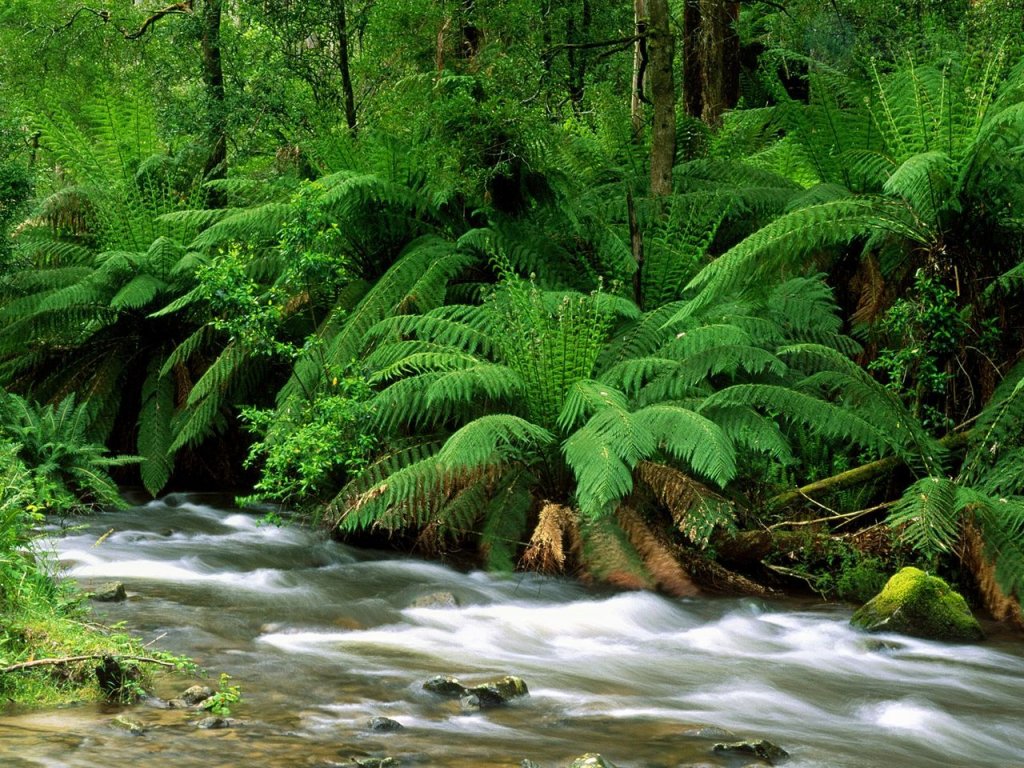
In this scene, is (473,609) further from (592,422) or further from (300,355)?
(300,355)

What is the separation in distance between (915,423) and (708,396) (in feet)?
3.57

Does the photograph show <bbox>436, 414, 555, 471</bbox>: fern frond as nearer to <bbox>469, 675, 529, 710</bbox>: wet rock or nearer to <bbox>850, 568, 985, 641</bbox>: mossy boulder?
<bbox>469, 675, 529, 710</bbox>: wet rock

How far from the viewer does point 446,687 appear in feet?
13.3

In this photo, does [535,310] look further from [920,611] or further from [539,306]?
[920,611]

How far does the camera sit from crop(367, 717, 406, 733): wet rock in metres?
3.57

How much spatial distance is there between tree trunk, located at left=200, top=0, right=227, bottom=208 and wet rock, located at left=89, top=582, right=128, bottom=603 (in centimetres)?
586

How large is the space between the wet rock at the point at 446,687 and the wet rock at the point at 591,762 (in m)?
0.86

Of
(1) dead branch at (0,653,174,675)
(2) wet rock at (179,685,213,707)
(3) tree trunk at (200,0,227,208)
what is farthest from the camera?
(3) tree trunk at (200,0,227,208)

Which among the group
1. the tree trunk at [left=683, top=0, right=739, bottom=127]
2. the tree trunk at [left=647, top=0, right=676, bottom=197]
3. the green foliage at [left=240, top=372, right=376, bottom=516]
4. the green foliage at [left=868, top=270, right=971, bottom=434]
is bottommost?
the green foliage at [left=240, top=372, right=376, bottom=516]

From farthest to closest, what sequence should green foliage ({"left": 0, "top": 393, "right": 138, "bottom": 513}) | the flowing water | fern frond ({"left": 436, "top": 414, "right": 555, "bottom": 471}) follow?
1. green foliage ({"left": 0, "top": 393, "right": 138, "bottom": 513})
2. fern frond ({"left": 436, "top": 414, "right": 555, "bottom": 471})
3. the flowing water

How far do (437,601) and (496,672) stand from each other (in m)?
1.10

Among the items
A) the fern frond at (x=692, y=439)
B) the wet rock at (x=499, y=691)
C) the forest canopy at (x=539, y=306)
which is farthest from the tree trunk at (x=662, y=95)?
the wet rock at (x=499, y=691)

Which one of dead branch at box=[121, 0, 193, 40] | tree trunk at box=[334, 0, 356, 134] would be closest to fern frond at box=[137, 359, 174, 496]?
tree trunk at box=[334, 0, 356, 134]

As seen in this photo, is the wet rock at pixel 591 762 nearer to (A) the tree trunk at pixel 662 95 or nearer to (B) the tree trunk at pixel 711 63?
(A) the tree trunk at pixel 662 95
